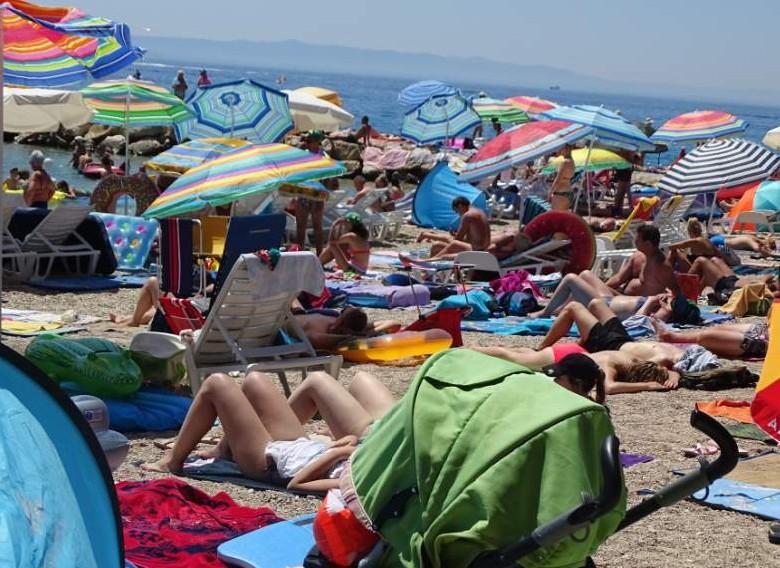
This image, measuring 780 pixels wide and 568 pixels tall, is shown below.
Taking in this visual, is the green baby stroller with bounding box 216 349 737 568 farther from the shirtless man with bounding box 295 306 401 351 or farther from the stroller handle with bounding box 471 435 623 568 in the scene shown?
the shirtless man with bounding box 295 306 401 351

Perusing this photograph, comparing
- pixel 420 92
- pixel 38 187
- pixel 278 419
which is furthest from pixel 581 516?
pixel 420 92

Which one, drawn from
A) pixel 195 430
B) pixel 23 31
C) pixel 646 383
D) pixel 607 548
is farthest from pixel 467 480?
pixel 23 31

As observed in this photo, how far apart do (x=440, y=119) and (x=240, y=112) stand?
828 centimetres

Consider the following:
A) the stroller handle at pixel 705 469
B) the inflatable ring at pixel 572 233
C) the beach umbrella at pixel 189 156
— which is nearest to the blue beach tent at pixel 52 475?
the stroller handle at pixel 705 469

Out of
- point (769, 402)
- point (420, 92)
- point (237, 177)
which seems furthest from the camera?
point (420, 92)

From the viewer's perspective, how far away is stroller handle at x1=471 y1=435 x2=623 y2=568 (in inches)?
119

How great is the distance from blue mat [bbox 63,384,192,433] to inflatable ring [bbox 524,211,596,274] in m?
6.42

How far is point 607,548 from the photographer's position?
4.75 meters

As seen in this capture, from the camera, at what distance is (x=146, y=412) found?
6473 mm

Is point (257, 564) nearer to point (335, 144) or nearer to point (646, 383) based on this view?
point (646, 383)

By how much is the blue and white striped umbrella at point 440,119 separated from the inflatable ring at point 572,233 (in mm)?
13858

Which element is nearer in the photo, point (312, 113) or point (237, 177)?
point (237, 177)

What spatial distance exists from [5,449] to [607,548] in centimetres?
226

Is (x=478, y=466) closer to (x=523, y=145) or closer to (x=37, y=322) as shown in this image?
(x=37, y=322)
